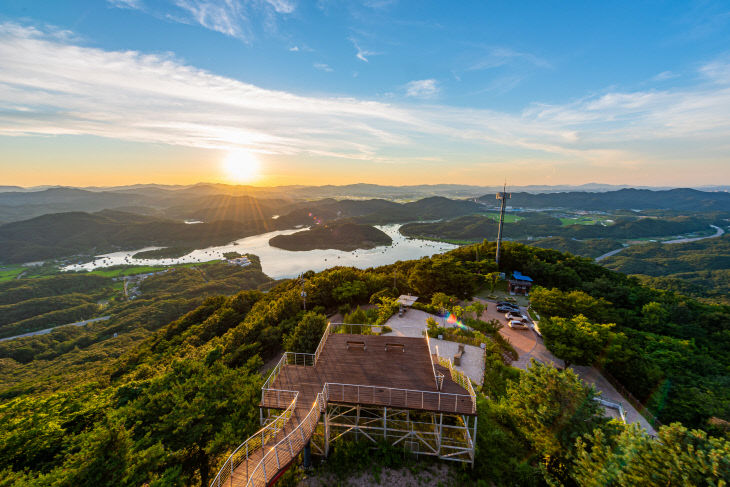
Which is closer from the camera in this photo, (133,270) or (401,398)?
(401,398)

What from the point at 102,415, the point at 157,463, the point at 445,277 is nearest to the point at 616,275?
the point at 445,277

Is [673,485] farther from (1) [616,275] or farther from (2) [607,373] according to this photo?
(1) [616,275]

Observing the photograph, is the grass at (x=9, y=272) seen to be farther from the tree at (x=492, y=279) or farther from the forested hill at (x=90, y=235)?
the tree at (x=492, y=279)

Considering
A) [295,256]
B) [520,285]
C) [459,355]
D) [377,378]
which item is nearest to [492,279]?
[520,285]

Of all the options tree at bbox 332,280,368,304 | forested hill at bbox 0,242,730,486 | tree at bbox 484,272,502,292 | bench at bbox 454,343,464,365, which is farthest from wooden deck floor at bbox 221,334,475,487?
tree at bbox 484,272,502,292

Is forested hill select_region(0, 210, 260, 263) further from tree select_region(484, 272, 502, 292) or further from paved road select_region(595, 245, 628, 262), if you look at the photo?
paved road select_region(595, 245, 628, 262)

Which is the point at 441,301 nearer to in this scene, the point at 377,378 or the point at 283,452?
the point at 377,378
